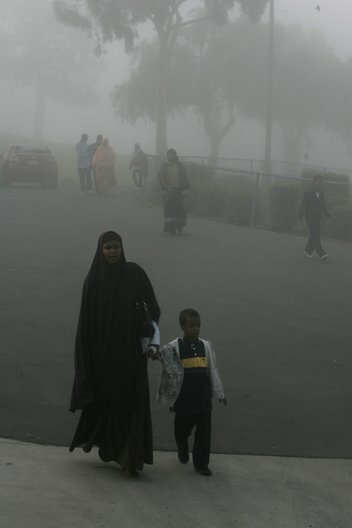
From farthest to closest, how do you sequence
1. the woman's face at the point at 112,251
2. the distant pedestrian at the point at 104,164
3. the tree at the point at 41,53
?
1. the tree at the point at 41,53
2. the distant pedestrian at the point at 104,164
3. the woman's face at the point at 112,251

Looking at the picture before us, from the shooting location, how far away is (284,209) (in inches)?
996

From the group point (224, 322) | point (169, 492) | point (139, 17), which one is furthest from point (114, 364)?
point (139, 17)

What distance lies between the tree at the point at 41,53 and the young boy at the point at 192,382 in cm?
8372

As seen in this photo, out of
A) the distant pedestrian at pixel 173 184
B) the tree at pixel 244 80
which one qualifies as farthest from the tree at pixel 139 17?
the distant pedestrian at pixel 173 184

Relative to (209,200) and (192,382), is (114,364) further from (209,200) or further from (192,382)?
(209,200)

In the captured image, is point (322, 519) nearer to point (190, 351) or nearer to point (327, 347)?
point (190, 351)

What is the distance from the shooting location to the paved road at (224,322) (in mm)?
9094

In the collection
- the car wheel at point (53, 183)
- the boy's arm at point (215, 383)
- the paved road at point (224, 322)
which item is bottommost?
the car wheel at point (53, 183)

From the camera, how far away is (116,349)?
7438mm

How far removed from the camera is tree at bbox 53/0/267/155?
158 feet

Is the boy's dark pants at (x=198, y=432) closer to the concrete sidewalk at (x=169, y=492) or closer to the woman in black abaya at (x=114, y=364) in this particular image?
the concrete sidewalk at (x=169, y=492)

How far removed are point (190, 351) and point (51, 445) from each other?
131 centimetres

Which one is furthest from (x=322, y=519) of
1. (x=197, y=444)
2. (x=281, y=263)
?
(x=281, y=263)

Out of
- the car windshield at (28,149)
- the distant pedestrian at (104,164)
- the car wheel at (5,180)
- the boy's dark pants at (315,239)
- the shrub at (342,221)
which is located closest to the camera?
the boy's dark pants at (315,239)
